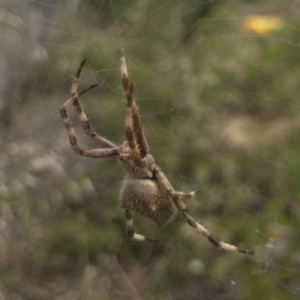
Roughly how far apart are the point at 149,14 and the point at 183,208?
189 cm

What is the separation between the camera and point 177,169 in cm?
271

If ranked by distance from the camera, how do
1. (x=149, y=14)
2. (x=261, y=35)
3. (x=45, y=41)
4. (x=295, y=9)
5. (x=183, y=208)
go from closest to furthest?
(x=183, y=208) → (x=261, y=35) → (x=149, y=14) → (x=295, y=9) → (x=45, y=41)

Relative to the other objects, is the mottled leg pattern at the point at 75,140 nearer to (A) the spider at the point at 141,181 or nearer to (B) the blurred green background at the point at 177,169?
(A) the spider at the point at 141,181

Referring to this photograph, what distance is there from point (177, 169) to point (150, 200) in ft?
2.75

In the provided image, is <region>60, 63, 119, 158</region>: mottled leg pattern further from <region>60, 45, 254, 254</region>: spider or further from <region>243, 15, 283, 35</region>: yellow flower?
<region>243, 15, 283, 35</region>: yellow flower

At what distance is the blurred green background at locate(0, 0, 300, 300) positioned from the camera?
7.63 feet

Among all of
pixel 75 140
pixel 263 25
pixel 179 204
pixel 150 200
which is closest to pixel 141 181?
pixel 150 200

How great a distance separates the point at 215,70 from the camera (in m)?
2.76

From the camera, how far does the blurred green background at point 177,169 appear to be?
2.32 m

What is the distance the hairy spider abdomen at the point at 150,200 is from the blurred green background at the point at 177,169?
51cm

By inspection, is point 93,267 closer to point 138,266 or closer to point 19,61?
point 138,266

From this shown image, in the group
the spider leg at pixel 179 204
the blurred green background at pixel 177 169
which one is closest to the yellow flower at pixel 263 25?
the blurred green background at pixel 177 169

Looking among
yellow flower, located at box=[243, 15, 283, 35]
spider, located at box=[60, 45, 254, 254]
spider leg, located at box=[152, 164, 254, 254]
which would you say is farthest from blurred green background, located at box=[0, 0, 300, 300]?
spider, located at box=[60, 45, 254, 254]

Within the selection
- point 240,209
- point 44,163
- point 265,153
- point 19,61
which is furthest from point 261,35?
point 19,61
